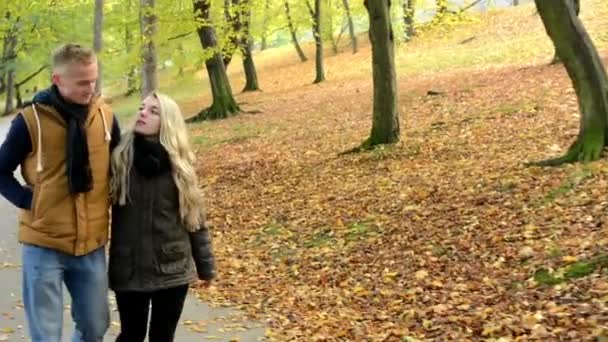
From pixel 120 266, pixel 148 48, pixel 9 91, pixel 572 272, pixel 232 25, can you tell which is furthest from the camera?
pixel 9 91

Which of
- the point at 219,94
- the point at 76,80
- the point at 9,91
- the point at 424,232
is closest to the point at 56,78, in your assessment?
the point at 76,80

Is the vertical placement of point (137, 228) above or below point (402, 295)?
above

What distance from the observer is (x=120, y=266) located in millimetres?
4316

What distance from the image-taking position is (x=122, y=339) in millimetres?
4520

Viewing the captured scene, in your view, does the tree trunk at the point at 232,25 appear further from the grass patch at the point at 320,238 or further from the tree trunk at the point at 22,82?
the tree trunk at the point at 22,82

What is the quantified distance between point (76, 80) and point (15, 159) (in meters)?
0.51

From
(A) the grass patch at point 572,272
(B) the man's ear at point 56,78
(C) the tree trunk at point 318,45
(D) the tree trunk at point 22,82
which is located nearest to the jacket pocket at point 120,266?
(B) the man's ear at point 56,78

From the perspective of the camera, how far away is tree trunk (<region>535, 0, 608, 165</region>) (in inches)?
374

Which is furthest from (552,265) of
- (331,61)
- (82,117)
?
(331,61)

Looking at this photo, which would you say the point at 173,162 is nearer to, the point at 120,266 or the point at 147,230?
the point at 147,230

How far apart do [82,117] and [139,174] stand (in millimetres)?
421

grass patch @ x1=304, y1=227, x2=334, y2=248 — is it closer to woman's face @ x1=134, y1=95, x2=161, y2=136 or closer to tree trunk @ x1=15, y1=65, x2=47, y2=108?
woman's face @ x1=134, y1=95, x2=161, y2=136

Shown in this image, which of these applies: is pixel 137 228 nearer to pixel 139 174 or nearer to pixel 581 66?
pixel 139 174

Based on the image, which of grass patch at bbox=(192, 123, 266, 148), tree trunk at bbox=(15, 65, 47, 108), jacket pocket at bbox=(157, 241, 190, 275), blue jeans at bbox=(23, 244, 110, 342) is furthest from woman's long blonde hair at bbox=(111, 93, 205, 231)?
tree trunk at bbox=(15, 65, 47, 108)
